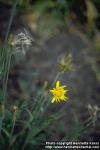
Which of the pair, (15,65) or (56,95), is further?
(15,65)

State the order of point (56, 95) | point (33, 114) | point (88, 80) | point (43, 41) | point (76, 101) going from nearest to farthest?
point (56, 95)
point (33, 114)
point (76, 101)
point (88, 80)
point (43, 41)

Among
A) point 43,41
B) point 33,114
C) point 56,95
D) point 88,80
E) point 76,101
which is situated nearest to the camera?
point 56,95

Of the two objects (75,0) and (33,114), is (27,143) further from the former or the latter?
(75,0)

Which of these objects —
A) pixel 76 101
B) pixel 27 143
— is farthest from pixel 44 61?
pixel 27 143

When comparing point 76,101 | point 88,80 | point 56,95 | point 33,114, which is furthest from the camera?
point 88,80

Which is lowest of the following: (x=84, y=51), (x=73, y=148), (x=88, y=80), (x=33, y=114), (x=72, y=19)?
(x=73, y=148)

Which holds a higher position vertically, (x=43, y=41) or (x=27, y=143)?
(x=43, y=41)

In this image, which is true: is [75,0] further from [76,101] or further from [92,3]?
[76,101]

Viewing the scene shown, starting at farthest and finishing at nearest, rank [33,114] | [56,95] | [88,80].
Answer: [88,80] < [33,114] < [56,95]

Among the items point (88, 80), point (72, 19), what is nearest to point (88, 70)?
point (88, 80)
